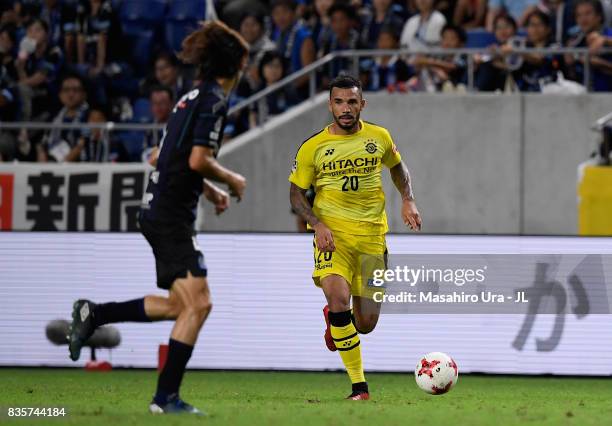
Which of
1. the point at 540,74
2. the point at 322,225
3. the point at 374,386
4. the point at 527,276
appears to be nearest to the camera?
the point at 322,225

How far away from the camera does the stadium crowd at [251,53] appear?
1744cm

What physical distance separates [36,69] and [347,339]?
36.4 ft

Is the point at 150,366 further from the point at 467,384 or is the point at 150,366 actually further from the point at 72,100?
the point at 72,100

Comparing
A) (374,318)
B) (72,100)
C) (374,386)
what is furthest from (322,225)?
(72,100)

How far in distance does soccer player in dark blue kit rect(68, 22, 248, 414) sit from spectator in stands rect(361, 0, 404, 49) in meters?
10.0

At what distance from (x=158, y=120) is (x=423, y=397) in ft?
29.3

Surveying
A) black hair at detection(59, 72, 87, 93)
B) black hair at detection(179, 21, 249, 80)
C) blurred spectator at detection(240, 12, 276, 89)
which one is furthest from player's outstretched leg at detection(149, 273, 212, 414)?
black hair at detection(59, 72, 87, 93)

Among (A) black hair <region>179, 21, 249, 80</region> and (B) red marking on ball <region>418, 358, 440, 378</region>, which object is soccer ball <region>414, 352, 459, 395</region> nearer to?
(B) red marking on ball <region>418, 358, 440, 378</region>

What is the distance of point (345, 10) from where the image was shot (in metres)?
18.0

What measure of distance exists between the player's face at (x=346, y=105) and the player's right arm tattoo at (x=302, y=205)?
59 cm

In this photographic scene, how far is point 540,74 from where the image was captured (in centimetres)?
1747

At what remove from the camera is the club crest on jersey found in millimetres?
10250

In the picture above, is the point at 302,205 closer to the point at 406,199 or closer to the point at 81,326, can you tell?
the point at 406,199
